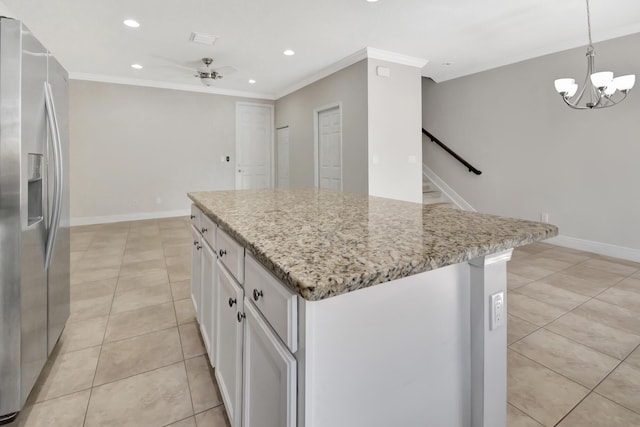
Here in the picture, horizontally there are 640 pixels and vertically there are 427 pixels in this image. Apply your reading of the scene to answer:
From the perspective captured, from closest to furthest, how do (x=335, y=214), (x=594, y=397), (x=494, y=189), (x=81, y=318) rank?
(x=335, y=214), (x=594, y=397), (x=81, y=318), (x=494, y=189)

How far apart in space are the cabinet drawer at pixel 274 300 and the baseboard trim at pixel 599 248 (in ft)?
13.8

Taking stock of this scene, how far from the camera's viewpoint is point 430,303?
0.90 metres

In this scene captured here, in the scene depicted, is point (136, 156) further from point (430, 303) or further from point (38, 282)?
point (430, 303)

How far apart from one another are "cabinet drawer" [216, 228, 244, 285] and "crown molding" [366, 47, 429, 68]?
3.77 m

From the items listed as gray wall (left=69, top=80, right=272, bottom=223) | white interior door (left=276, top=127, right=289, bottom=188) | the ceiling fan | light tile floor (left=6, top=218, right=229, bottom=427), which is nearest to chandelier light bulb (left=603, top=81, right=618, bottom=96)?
light tile floor (left=6, top=218, right=229, bottom=427)

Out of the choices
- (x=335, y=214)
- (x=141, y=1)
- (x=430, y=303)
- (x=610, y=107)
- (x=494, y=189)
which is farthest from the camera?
(x=494, y=189)

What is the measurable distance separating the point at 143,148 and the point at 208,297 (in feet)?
17.4

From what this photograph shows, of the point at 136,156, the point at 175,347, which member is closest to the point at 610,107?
the point at 175,347

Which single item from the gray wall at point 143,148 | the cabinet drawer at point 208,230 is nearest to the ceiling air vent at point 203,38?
the gray wall at point 143,148

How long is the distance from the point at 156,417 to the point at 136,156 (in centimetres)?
556

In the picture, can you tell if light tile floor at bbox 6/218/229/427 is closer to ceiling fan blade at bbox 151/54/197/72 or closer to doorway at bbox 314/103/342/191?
doorway at bbox 314/103/342/191

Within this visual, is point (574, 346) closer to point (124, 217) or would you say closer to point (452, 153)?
point (452, 153)

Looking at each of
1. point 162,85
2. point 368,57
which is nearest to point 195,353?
point 368,57

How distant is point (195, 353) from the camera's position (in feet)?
6.20
